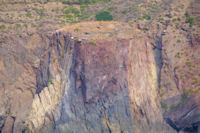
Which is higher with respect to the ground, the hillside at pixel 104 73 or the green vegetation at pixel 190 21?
the green vegetation at pixel 190 21

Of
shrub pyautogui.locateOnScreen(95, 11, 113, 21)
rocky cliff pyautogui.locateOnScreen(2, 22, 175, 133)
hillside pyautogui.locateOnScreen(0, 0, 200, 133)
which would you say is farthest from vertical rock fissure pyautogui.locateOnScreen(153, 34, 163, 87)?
shrub pyautogui.locateOnScreen(95, 11, 113, 21)

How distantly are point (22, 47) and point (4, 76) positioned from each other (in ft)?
14.6

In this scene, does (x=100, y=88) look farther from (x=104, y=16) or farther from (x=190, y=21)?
(x=190, y=21)

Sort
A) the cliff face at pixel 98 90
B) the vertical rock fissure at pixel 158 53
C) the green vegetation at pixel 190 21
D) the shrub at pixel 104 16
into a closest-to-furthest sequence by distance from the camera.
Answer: the cliff face at pixel 98 90, the vertical rock fissure at pixel 158 53, the green vegetation at pixel 190 21, the shrub at pixel 104 16

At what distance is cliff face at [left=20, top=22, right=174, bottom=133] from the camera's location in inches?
1430

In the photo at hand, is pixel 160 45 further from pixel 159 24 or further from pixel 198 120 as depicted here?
pixel 198 120

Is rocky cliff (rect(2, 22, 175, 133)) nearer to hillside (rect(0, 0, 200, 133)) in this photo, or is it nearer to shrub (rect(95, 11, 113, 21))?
hillside (rect(0, 0, 200, 133))

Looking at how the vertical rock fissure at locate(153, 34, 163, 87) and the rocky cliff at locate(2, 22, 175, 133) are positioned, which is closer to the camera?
the rocky cliff at locate(2, 22, 175, 133)

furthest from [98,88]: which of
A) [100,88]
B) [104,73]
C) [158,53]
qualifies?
[158,53]

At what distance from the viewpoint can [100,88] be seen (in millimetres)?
37000

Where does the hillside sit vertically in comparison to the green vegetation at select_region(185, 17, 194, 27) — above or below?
→ below

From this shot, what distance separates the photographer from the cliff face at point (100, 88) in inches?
1430

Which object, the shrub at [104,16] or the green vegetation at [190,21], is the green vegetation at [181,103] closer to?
the green vegetation at [190,21]

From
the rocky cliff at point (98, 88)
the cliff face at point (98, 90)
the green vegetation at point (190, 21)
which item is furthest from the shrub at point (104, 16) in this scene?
the green vegetation at point (190, 21)
